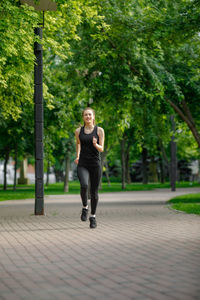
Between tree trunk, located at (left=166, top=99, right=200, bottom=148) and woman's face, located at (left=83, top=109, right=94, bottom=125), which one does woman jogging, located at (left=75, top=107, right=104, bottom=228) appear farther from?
tree trunk, located at (left=166, top=99, right=200, bottom=148)

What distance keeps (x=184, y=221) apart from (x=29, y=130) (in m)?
16.2

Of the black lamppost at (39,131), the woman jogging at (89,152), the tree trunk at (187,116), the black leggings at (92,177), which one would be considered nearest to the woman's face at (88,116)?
the woman jogging at (89,152)

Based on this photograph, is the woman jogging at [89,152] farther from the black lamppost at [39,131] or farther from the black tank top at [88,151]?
the black lamppost at [39,131]

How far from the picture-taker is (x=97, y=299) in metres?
4.61

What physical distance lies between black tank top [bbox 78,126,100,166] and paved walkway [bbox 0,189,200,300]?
1134 millimetres

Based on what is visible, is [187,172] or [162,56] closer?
[162,56]

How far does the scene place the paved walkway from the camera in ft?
16.2

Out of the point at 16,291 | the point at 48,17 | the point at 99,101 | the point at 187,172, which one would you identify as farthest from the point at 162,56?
the point at 187,172

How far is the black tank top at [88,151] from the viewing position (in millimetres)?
9633

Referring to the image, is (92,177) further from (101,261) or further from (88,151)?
(101,261)

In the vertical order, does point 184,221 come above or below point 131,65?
below

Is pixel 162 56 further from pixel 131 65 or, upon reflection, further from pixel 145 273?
pixel 145 273

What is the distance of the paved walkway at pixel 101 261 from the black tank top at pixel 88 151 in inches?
44.6

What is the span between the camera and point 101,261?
6473mm
